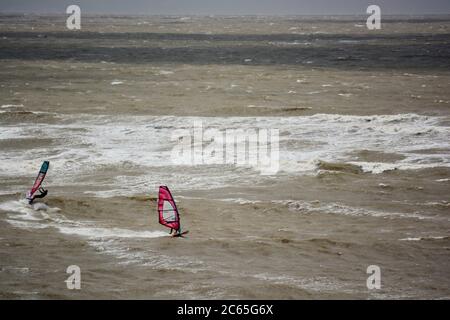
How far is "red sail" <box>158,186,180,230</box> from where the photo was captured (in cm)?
1245

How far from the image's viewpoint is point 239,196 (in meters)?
15.9

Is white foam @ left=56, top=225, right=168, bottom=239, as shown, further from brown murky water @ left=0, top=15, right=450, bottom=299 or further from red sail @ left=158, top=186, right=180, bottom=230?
red sail @ left=158, top=186, right=180, bottom=230
